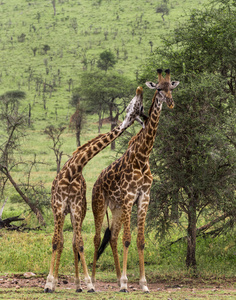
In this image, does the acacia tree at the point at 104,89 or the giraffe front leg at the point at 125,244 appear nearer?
the giraffe front leg at the point at 125,244

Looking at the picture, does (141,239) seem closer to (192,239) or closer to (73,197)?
(73,197)

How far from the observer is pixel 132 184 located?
28.2 feet

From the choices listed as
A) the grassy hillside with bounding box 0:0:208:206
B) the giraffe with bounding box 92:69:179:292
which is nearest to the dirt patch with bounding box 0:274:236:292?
the giraffe with bounding box 92:69:179:292

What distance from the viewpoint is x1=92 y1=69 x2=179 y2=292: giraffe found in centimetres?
841

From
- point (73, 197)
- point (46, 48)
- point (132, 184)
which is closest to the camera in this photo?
point (73, 197)

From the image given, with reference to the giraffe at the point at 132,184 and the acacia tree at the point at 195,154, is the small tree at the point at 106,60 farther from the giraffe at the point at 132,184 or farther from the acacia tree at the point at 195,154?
the giraffe at the point at 132,184

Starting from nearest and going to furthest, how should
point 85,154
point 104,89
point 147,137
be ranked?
point 85,154 < point 147,137 < point 104,89

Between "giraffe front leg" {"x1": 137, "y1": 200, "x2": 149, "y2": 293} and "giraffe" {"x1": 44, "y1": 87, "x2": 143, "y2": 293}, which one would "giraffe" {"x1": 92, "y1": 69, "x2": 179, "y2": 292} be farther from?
"giraffe" {"x1": 44, "y1": 87, "x2": 143, "y2": 293}

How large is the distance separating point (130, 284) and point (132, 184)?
3251mm

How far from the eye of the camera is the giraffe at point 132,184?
8.41 m

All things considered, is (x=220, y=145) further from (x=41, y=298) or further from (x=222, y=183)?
(x=41, y=298)

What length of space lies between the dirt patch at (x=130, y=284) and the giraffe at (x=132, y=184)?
1.12 meters

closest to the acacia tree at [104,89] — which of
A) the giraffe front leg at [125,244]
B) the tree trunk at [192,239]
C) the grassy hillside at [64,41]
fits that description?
the grassy hillside at [64,41]

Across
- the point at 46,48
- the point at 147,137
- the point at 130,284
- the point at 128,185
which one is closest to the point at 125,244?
the point at 128,185
